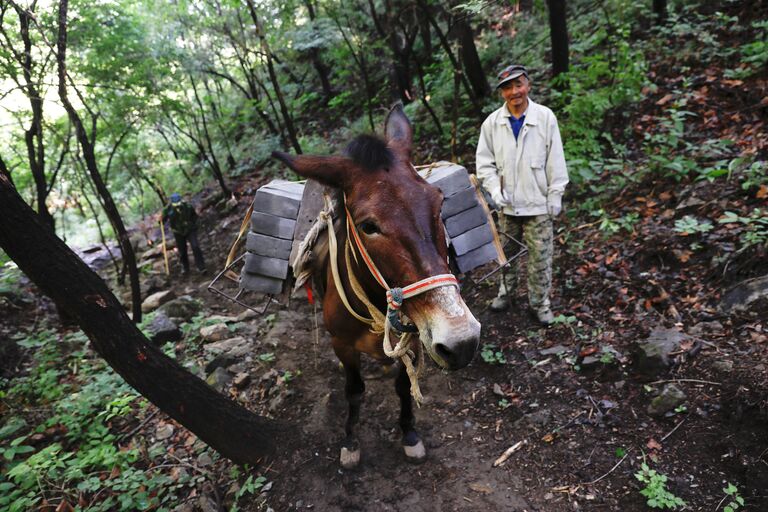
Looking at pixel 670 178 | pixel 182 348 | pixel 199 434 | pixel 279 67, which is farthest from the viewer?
pixel 279 67

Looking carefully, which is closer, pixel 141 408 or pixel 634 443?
pixel 634 443

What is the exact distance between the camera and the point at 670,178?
532cm

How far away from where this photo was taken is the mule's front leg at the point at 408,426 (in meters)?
3.33

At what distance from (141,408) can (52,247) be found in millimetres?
2648

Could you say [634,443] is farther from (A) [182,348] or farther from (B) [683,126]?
(A) [182,348]

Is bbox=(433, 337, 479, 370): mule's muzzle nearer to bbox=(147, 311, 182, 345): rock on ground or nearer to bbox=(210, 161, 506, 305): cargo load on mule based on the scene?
bbox=(210, 161, 506, 305): cargo load on mule

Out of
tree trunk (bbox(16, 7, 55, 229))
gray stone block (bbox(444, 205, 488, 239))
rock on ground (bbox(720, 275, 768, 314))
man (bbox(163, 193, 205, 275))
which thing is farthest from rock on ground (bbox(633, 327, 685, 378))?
man (bbox(163, 193, 205, 275))

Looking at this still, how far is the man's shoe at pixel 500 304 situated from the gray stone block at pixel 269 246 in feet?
9.20

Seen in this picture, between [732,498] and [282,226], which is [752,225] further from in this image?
[282,226]

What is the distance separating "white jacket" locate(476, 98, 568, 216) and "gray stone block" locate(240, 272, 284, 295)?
2.49 meters

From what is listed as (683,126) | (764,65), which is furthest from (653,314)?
(764,65)

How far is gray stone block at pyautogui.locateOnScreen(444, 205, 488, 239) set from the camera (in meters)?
3.19

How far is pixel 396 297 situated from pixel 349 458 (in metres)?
2.15

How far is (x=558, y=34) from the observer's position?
706cm
